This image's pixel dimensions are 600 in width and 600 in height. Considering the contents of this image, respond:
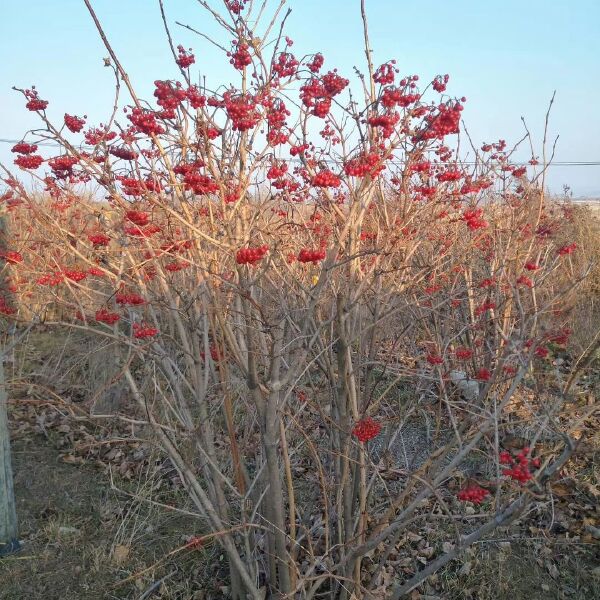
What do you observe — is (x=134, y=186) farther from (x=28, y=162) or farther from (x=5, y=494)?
(x=5, y=494)

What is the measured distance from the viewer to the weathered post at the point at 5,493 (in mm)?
3121

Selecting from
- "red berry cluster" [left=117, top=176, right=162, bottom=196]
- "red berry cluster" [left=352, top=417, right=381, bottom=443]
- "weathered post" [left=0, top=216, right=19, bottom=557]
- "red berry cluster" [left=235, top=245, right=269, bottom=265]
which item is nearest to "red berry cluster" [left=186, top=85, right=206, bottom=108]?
"red berry cluster" [left=117, top=176, right=162, bottom=196]

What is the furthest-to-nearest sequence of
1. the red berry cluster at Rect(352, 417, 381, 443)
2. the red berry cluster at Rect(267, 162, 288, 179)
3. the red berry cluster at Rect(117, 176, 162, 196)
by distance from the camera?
the red berry cluster at Rect(267, 162, 288, 179)
the red berry cluster at Rect(117, 176, 162, 196)
the red berry cluster at Rect(352, 417, 381, 443)

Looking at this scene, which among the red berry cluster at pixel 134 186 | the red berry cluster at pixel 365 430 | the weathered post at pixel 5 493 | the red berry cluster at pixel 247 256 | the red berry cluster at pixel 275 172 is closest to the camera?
the red berry cluster at pixel 247 256

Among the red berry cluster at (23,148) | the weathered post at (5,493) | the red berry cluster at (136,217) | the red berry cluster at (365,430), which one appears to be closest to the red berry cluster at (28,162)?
the red berry cluster at (23,148)

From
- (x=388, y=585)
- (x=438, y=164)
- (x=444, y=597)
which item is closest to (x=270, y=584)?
(x=388, y=585)

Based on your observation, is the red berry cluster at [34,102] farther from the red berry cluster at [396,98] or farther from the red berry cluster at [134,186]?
the red berry cluster at [396,98]

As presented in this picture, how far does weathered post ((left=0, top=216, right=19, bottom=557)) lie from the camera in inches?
123

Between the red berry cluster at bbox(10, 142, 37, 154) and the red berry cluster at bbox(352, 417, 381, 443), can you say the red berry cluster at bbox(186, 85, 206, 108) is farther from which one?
the red berry cluster at bbox(352, 417, 381, 443)

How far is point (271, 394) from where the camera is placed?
7.11 ft

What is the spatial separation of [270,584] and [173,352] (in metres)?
1.41

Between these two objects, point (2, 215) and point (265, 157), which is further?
point (2, 215)

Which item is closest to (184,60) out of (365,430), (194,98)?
(194,98)

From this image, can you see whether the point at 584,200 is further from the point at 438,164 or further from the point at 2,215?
the point at 2,215
